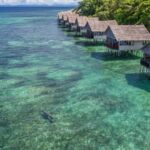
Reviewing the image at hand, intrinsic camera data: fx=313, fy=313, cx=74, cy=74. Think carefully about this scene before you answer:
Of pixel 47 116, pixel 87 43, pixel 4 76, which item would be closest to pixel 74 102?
pixel 47 116

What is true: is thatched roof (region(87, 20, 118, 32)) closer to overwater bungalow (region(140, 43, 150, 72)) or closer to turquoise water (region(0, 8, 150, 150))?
turquoise water (region(0, 8, 150, 150))

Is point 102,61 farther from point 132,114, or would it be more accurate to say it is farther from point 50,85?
point 132,114

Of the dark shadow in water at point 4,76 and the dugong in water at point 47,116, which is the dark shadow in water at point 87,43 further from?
the dugong in water at point 47,116

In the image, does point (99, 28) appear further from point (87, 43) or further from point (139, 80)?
point (139, 80)

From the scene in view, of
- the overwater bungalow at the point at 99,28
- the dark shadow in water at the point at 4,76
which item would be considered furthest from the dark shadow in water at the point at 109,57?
the dark shadow in water at the point at 4,76

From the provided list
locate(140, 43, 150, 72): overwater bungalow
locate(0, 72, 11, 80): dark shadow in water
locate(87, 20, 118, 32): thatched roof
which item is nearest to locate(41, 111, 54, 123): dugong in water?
locate(0, 72, 11, 80): dark shadow in water

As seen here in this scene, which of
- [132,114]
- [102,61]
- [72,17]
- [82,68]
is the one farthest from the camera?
[72,17]

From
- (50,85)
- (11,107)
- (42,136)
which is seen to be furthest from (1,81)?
(42,136)
